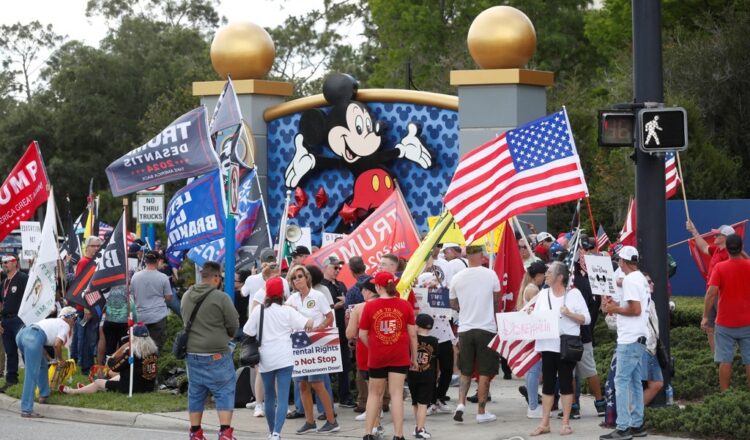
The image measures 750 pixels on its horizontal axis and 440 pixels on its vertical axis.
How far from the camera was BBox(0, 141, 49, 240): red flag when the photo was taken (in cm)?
1675

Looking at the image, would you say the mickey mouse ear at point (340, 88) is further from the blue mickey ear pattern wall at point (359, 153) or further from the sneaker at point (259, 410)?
the sneaker at point (259, 410)

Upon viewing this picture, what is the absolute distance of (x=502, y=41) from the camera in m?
19.8

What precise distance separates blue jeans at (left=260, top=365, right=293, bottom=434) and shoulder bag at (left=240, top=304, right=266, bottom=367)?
0.23 metres

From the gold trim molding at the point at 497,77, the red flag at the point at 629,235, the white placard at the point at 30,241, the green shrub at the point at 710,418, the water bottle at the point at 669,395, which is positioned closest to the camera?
the green shrub at the point at 710,418

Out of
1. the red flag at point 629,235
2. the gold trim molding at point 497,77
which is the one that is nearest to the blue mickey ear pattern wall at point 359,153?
the gold trim molding at point 497,77

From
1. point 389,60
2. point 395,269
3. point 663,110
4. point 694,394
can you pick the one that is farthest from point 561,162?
point 389,60

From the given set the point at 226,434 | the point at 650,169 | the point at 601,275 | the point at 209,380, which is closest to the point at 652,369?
the point at 601,275

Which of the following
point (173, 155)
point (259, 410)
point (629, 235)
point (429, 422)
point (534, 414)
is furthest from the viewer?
point (173, 155)

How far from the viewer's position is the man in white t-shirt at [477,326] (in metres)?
12.9

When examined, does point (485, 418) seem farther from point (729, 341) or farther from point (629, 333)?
point (729, 341)

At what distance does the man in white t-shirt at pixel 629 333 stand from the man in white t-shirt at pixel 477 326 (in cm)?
174

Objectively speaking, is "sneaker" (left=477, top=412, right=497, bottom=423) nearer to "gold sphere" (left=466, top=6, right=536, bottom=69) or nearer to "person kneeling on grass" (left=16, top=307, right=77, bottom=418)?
"person kneeling on grass" (left=16, top=307, right=77, bottom=418)

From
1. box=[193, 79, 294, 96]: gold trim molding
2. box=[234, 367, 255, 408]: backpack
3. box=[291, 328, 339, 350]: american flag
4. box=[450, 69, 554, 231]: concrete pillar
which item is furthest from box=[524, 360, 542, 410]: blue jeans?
box=[193, 79, 294, 96]: gold trim molding

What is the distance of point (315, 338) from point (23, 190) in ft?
20.2
